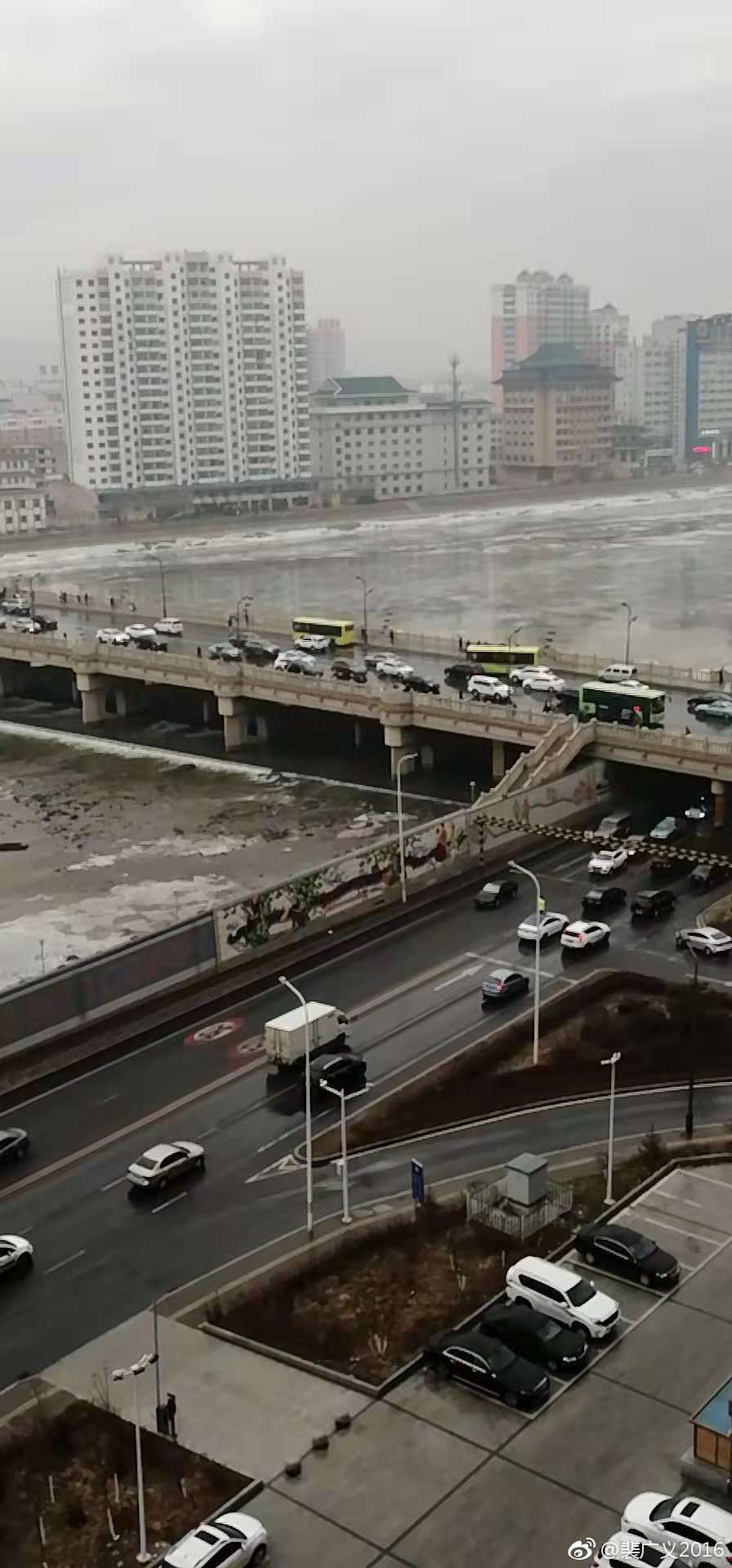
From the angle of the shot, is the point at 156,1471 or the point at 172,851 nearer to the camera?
the point at 156,1471

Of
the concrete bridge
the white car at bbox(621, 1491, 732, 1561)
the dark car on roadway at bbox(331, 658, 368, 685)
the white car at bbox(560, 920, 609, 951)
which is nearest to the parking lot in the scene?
the white car at bbox(621, 1491, 732, 1561)

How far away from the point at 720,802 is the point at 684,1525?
36631 millimetres

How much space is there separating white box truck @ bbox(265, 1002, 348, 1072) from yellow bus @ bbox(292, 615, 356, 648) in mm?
52018

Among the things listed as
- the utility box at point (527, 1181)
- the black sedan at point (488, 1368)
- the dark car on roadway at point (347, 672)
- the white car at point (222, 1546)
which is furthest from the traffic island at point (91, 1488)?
the dark car on roadway at point (347, 672)

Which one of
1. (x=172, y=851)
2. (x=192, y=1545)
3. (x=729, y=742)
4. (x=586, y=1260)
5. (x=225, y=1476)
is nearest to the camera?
(x=192, y=1545)

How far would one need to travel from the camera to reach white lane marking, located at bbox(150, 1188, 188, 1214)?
27.4 meters

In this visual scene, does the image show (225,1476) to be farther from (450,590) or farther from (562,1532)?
(450,590)

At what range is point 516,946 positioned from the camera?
40.2m

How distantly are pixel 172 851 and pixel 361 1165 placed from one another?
97.3ft

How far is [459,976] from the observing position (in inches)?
1510

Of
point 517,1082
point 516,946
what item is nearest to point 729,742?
point 516,946

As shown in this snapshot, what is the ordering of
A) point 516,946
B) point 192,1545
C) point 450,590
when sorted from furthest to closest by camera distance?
1. point 450,590
2. point 516,946
3. point 192,1545

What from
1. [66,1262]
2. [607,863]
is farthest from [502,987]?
[66,1262]

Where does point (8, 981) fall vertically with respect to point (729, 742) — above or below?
below
